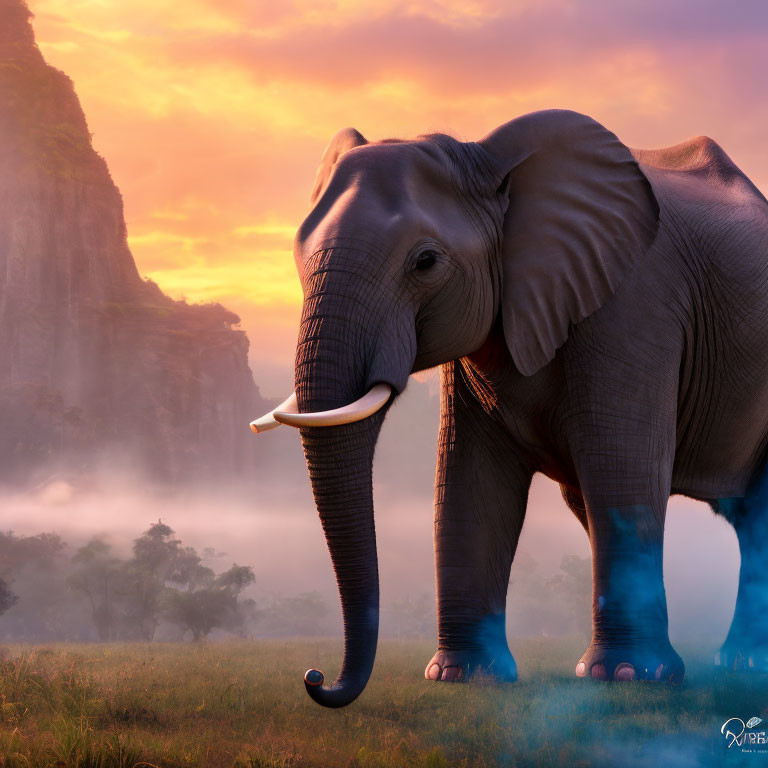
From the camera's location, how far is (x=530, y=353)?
10336 mm

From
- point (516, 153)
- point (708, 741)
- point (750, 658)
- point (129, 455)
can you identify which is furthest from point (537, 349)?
point (129, 455)

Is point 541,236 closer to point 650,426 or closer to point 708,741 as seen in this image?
point 650,426

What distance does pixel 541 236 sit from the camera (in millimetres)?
10453

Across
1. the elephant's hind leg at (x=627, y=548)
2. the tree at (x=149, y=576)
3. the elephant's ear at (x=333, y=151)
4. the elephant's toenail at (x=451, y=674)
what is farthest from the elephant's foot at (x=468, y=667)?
the tree at (x=149, y=576)

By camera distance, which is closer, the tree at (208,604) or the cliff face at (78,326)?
the tree at (208,604)

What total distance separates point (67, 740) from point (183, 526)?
11032cm

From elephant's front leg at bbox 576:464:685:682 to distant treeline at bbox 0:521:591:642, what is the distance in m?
18.1

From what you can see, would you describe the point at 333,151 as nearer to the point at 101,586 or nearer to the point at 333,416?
the point at 333,416

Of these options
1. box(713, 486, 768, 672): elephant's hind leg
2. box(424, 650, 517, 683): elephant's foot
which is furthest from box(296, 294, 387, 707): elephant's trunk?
box(713, 486, 768, 672): elephant's hind leg

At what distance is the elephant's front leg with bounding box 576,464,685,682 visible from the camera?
33.4 ft

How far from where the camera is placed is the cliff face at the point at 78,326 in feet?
322

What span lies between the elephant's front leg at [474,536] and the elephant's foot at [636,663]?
123 centimetres

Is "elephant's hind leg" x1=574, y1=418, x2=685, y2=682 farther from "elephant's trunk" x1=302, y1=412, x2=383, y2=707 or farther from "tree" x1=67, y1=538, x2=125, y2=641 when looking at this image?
"tree" x1=67, y1=538, x2=125, y2=641
